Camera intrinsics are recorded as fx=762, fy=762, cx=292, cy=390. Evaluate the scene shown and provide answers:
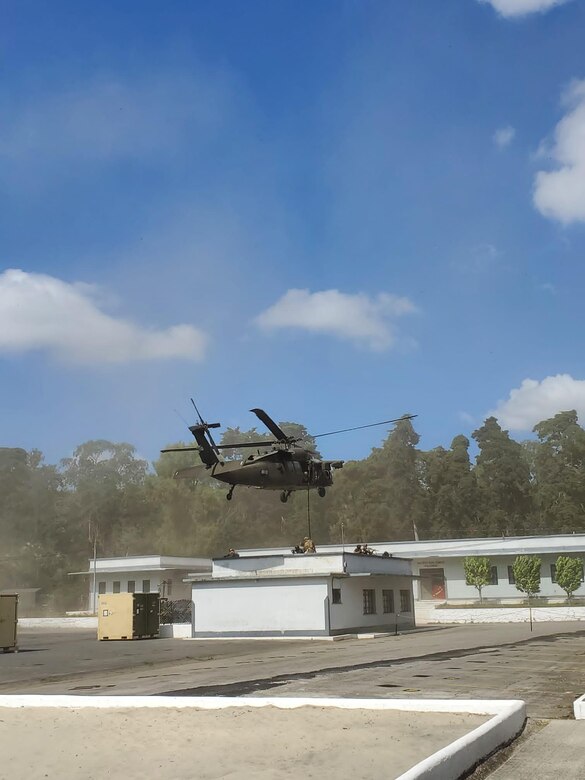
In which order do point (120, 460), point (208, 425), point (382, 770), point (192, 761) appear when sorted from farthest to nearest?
point (120, 460) → point (208, 425) → point (192, 761) → point (382, 770)

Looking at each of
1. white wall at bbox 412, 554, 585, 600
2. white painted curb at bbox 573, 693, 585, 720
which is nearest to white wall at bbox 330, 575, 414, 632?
white wall at bbox 412, 554, 585, 600

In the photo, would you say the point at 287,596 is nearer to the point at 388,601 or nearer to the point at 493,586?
the point at 388,601

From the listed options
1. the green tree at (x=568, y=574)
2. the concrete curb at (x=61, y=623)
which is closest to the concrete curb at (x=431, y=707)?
the concrete curb at (x=61, y=623)

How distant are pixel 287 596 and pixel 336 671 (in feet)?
61.8

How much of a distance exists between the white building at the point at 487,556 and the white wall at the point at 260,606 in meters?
19.7

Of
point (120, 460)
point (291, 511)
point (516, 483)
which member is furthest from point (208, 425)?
point (120, 460)

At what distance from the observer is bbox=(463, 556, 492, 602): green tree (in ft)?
178

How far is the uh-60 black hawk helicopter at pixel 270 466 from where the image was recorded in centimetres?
2617

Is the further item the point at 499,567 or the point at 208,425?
the point at 499,567

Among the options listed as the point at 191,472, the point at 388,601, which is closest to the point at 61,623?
the point at 388,601

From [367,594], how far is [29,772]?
33442 millimetres

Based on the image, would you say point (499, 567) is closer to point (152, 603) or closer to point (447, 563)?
point (447, 563)

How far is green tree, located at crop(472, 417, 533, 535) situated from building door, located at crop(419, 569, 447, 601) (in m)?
25.4

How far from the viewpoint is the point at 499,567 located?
190ft
